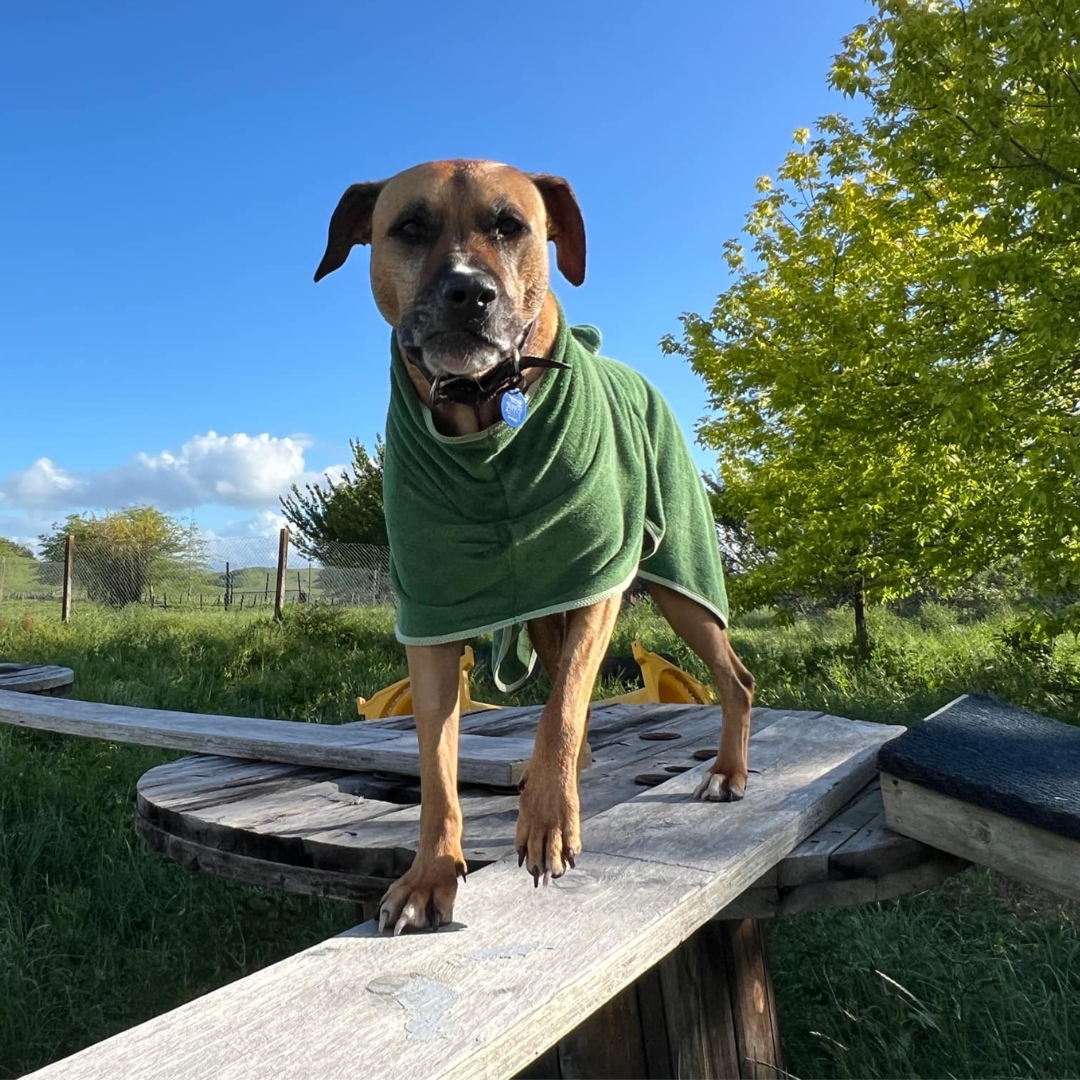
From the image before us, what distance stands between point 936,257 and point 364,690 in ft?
22.7

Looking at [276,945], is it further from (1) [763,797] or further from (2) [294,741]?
(1) [763,797]

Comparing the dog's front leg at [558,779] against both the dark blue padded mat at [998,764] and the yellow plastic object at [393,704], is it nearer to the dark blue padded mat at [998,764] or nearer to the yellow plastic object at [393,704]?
the dark blue padded mat at [998,764]

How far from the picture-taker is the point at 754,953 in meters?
2.51

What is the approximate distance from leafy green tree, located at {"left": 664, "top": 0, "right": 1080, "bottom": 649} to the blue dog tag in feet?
15.7

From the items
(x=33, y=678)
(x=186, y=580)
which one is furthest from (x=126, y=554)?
(x=33, y=678)

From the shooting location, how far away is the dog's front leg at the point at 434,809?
5.80 ft

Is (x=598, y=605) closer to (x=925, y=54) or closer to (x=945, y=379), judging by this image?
(x=945, y=379)

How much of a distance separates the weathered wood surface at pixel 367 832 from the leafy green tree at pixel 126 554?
20.3m

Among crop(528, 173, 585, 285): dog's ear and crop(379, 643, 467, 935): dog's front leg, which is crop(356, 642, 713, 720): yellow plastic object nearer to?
crop(379, 643, 467, 935): dog's front leg

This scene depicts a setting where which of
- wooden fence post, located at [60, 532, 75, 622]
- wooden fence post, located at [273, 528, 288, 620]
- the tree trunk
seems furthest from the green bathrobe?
wooden fence post, located at [60, 532, 75, 622]

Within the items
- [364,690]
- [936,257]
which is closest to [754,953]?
[364,690]

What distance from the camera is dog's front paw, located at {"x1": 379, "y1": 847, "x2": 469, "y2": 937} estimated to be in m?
1.74

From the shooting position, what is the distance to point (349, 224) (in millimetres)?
2191

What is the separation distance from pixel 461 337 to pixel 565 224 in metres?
0.61
